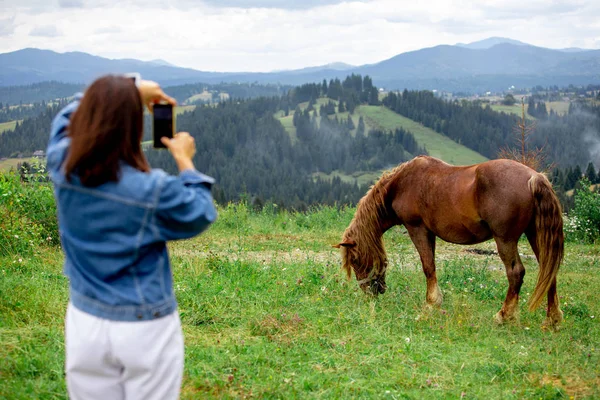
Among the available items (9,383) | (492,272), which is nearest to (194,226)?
(9,383)

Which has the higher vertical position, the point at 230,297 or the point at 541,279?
the point at 541,279

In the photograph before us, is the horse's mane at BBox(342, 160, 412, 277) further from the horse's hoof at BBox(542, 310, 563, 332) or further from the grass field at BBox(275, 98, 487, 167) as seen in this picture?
the grass field at BBox(275, 98, 487, 167)

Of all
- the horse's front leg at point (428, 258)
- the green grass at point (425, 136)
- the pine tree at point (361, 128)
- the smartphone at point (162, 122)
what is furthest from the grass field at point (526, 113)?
the smartphone at point (162, 122)

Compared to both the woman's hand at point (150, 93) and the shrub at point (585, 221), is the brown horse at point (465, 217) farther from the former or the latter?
the shrub at point (585, 221)

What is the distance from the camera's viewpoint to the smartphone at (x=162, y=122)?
2576 millimetres

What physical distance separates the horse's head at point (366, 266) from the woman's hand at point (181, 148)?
15.2ft

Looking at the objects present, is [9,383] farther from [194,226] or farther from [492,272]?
[492,272]

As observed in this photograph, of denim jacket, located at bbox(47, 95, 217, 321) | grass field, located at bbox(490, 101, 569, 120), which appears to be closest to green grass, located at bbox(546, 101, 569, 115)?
grass field, located at bbox(490, 101, 569, 120)

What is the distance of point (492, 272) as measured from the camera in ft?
30.7

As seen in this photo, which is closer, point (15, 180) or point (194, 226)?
point (194, 226)

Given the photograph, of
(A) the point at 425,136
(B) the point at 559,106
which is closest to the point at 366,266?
(A) the point at 425,136

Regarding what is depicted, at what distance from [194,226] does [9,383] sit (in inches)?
107

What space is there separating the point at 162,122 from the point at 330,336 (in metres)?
3.52

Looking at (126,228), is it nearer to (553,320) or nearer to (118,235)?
(118,235)
